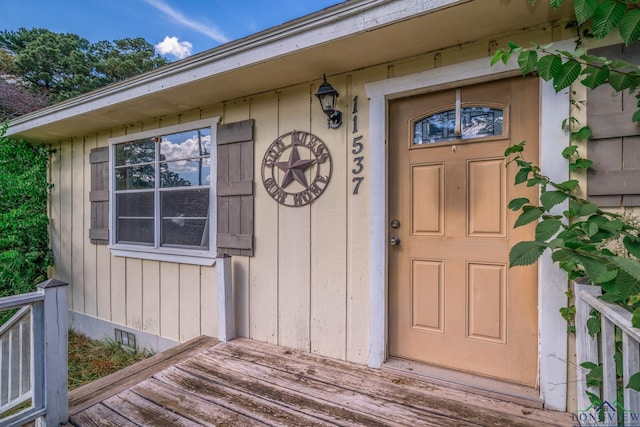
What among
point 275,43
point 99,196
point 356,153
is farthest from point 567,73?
point 99,196

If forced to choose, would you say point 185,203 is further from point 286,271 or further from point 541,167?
point 541,167

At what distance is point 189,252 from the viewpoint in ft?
9.93

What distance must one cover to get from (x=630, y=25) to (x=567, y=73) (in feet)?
0.66

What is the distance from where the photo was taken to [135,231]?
11.6ft

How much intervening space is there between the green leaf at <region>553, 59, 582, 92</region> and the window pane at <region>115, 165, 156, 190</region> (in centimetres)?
343

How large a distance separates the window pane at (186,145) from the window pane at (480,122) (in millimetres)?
2210

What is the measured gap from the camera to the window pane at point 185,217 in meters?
3.02

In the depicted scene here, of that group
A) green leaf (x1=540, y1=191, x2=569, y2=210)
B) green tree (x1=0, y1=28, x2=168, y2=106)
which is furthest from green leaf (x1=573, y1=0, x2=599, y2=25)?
green tree (x1=0, y1=28, x2=168, y2=106)

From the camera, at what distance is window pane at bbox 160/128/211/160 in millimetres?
3031

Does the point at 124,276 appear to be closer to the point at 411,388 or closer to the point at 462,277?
the point at 411,388

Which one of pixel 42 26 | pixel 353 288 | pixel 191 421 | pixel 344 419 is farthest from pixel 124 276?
pixel 42 26

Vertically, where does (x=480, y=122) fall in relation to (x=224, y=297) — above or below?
above

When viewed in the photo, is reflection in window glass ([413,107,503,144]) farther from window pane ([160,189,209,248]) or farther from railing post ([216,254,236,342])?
window pane ([160,189,209,248])

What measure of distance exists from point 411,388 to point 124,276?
3.26 meters
